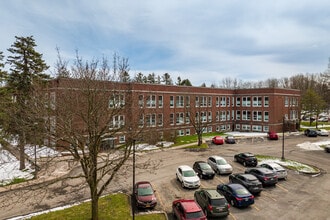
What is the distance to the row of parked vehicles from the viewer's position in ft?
45.2

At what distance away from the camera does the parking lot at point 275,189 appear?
15.0m

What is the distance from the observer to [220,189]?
17.8 m

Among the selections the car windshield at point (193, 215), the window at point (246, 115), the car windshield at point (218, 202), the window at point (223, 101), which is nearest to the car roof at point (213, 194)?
the car windshield at point (218, 202)

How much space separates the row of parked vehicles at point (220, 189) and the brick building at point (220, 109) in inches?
679

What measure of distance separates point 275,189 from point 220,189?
5167 mm

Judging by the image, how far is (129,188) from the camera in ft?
64.1

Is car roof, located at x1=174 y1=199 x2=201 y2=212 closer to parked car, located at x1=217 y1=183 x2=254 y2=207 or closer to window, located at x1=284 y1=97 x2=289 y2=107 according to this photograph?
parked car, located at x1=217 y1=183 x2=254 y2=207

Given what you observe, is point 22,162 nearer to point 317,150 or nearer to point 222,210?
point 222,210

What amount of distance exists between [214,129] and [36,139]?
45305 mm

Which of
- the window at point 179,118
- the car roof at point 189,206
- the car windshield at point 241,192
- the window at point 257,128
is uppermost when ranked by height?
the window at point 179,118

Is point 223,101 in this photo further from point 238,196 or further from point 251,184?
point 238,196

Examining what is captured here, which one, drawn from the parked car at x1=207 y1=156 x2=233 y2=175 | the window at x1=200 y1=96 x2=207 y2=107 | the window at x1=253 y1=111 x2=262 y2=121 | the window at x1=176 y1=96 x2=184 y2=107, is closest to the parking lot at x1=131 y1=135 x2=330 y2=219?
the parked car at x1=207 y1=156 x2=233 y2=175

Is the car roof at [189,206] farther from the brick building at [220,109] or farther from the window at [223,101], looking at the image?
the window at [223,101]

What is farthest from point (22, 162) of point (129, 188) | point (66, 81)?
point (66, 81)
